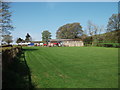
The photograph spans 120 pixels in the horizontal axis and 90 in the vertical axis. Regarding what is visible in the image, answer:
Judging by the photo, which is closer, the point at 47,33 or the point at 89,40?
the point at 89,40

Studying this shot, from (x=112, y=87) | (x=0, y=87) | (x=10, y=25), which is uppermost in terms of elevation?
(x=10, y=25)

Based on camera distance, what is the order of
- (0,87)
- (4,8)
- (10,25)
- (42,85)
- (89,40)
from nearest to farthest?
(0,87) < (42,85) < (4,8) < (10,25) < (89,40)

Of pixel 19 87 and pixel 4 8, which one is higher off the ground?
pixel 4 8

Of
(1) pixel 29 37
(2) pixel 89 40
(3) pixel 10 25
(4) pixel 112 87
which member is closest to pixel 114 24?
(2) pixel 89 40

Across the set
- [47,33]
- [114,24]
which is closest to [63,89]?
[114,24]

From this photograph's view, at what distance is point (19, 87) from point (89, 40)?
4691 cm

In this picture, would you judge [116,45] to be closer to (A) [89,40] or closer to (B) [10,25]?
(A) [89,40]

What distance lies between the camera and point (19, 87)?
3.71 meters

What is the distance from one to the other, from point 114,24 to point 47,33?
183 feet

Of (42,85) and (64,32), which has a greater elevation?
(64,32)

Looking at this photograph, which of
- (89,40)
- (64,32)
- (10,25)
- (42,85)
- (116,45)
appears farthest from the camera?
(64,32)

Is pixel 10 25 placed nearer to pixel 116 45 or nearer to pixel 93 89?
pixel 93 89

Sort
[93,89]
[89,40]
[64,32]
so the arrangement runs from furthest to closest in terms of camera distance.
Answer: [64,32] → [89,40] → [93,89]

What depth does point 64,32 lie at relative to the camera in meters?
79.9
